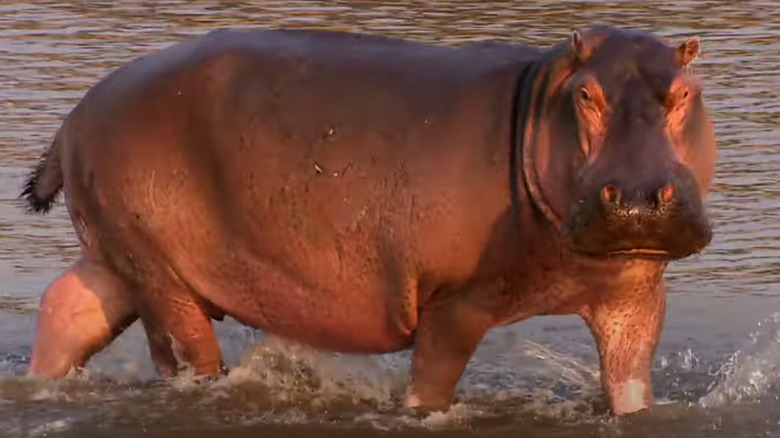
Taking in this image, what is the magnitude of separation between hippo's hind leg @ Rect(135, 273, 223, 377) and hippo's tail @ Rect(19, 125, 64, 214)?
1.89 feet

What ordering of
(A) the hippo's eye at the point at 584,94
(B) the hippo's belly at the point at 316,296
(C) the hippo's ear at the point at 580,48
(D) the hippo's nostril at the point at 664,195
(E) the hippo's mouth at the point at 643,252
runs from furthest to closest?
(B) the hippo's belly at the point at 316,296
(C) the hippo's ear at the point at 580,48
(A) the hippo's eye at the point at 584,94
(E) the hippo's mouth at the point at 643,252
(D) the hippo's nostril at the point at 664,195

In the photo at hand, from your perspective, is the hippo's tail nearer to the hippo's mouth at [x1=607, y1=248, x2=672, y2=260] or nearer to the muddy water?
the muddy water

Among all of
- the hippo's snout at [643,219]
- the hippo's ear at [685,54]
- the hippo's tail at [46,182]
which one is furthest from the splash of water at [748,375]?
the hippo's tail at [46,182]

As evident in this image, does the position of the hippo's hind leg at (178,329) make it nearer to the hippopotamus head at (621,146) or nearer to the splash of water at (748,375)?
the hippopotamus head at (621,146)

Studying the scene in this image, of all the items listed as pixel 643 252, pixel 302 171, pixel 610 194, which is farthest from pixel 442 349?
pixel 610 194

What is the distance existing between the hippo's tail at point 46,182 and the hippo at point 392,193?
0.29 ft

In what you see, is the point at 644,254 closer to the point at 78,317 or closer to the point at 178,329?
the point at 178,329

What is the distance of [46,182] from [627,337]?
2.08 metres

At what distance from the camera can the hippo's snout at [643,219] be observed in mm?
5395

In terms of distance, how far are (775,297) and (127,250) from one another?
2532mm

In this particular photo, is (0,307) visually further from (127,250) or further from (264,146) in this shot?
(264,146)

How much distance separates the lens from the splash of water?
6.59 m

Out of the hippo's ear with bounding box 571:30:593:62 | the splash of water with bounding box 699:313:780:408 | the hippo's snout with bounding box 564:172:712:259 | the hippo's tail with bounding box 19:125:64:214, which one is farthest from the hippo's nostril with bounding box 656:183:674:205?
the hippo's tail with bounding box 19:125:64:214

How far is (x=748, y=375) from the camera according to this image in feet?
22.0
